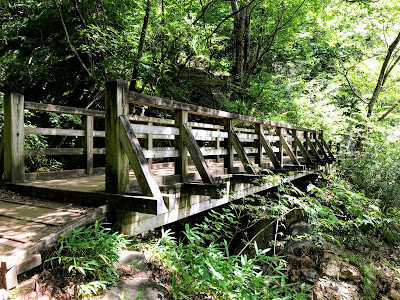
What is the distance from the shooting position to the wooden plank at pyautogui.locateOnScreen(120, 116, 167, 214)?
331 cm

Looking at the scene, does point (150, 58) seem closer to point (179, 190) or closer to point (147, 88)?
point (147, 88)

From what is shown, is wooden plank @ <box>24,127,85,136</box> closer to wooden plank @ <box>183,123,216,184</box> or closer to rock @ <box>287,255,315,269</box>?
wooden plank @ <box>183,123,216,184</box>

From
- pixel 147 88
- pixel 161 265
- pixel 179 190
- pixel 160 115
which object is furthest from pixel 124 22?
pixel 161 265

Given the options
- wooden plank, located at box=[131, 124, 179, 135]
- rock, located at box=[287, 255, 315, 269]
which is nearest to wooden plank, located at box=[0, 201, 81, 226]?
wooden plank, located at box=[131, 124, 179, 135]

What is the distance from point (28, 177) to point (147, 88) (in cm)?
705

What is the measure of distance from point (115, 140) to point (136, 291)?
1.75 m

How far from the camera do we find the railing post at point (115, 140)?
360 centimetres

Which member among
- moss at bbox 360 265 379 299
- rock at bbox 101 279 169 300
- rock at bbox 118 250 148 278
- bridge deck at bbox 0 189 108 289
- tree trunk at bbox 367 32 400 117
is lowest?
moss at bbox 360 265 379 299

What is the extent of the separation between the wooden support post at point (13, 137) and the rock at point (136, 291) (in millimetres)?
3144

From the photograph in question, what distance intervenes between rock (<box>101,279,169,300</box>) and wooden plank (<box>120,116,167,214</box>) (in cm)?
73

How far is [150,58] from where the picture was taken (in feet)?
31.5

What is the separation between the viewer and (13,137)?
4691mm

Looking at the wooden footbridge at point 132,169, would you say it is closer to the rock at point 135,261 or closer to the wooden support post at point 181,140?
the wooden support post at point 181,140

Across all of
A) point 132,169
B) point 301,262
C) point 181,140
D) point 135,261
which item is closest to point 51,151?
point 132,169
